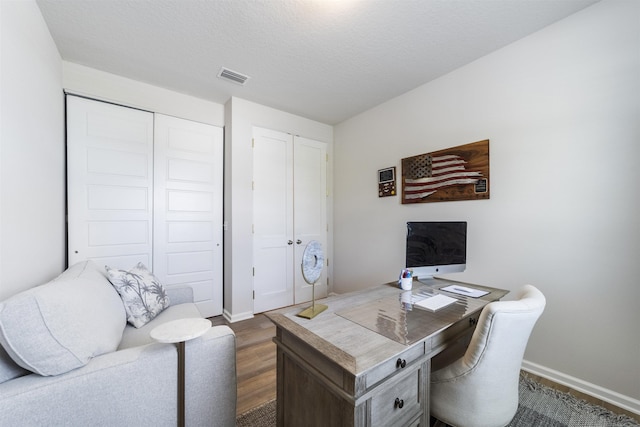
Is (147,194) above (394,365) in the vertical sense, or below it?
above

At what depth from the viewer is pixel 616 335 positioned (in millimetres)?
1657

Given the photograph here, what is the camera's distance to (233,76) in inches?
102

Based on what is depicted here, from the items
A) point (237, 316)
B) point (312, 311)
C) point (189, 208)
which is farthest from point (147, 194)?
point (312, 311)

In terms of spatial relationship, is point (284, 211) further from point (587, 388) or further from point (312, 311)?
point (587, 388)

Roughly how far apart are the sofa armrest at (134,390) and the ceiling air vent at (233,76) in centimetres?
235

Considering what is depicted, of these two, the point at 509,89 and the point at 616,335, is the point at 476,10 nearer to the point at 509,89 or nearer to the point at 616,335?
the point at 509,89

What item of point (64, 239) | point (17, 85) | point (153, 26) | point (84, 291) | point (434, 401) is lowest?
point (434, 401)

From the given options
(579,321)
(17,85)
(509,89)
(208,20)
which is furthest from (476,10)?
(17,85)

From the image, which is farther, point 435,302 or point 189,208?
point 189,208

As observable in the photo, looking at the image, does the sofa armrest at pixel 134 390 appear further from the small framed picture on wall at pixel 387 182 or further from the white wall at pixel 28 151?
the small framed picture on wall at pixel 387 182

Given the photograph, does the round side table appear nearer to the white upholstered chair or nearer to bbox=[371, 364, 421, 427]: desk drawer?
bbox=[371, 364, 421, 427]: desk drawer

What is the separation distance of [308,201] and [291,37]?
2.07 metres

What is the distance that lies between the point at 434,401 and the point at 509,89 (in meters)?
2.36

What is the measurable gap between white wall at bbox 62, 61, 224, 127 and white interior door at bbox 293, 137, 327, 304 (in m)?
1.15
